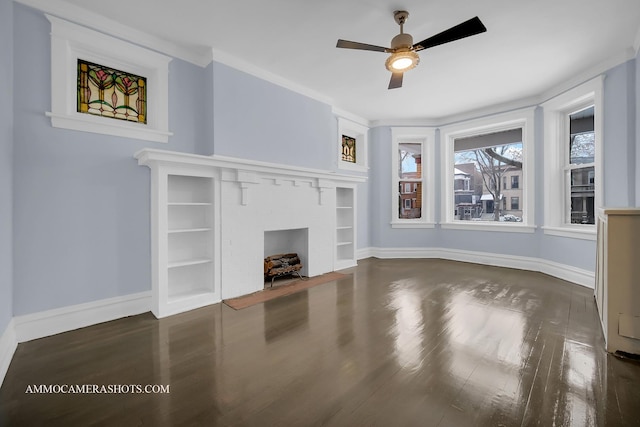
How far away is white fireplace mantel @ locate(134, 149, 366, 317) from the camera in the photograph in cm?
299

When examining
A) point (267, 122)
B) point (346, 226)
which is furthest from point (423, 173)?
point (267, 122)

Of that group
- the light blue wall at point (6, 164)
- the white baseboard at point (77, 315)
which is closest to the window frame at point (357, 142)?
the white baseboard at point (77, 315)

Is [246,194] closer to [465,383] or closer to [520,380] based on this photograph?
[465,383]

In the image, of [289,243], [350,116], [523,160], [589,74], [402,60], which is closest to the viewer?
[402,60]

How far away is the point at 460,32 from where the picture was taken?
7.94 ft

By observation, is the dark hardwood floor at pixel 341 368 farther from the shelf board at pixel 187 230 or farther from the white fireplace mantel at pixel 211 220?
the shelf board at pixel 187 230

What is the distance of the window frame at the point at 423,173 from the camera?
6152mm

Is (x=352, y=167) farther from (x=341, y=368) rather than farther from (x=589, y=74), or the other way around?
(x=341, y=368)

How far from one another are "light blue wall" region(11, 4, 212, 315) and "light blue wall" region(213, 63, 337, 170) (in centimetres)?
91

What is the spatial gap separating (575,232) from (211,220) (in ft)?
16.6

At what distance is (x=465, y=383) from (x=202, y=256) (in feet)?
9.72

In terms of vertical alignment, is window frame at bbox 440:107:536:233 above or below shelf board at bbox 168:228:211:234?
above

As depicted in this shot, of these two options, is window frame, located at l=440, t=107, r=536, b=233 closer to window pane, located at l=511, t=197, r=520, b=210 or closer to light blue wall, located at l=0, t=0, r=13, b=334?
window pane, located at l=511, t=197, r=520, b=210

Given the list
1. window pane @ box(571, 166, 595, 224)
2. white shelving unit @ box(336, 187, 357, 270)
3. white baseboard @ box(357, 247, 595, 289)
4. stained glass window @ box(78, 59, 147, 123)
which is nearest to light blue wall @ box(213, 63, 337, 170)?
white shelving unit @ box(336, 187, 357, 270)
